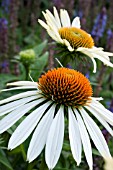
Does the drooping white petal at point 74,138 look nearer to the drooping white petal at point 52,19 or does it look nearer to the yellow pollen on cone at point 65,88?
the yellow pollen on cone at point 65,88

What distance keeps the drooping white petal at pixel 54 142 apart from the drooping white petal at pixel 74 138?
0.08ft

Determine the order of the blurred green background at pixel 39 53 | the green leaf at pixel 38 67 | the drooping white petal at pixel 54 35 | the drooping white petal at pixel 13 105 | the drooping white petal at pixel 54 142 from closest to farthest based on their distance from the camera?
the drooping white petal at pixel 54 142
the drooping white petal at pixel 13 105
the drooping white petal at pixel 54 35
the blurred green background at pixel 39 53
the green leaf at pixel 38 67

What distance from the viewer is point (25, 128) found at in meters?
1.04

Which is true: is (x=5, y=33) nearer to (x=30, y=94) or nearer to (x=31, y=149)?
(x=30, y=94)

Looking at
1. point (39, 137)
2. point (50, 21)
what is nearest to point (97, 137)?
point (39, 137)

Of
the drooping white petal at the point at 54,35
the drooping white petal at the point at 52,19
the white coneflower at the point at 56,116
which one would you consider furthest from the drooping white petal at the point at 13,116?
the drooping white petal at the point at 52,19

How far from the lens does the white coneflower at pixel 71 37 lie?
55.2 inches

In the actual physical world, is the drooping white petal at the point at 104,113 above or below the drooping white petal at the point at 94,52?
below

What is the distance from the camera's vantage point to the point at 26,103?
1.17 m

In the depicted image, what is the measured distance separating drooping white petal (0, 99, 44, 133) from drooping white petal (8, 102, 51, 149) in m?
0.02

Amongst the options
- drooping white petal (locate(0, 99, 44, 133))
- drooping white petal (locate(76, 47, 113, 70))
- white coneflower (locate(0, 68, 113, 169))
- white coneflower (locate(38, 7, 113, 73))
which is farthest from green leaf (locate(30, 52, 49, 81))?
drooping white petal (locate(0, 99, 44, 133))

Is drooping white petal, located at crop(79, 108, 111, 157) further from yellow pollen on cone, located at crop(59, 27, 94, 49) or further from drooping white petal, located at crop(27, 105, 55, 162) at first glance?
yellow pollen on cone, located at crop(59, 27, 94, 49)

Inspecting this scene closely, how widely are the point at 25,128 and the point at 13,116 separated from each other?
0.20 ft

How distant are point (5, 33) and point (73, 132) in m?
1.38
